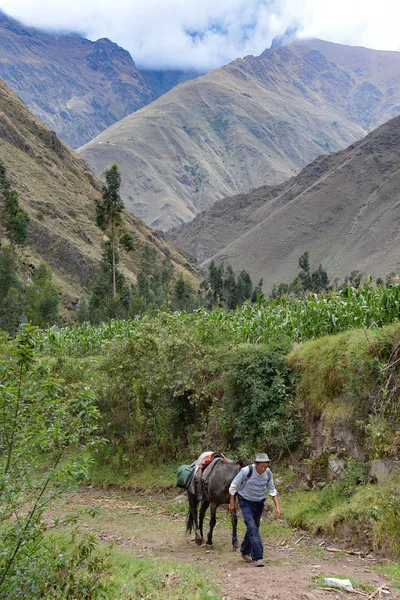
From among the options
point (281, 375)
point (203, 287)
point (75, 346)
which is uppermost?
point (203, 287)

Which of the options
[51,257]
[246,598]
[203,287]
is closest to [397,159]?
[203,287]

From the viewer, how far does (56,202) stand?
92562mm

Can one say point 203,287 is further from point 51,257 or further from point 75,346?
point 75,346

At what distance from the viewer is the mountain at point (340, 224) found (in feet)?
450

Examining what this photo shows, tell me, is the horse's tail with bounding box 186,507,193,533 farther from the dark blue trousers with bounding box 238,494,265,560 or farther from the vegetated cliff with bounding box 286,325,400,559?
the vegetated cliff with bounding box 286,325,400,559

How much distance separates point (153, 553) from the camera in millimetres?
8633

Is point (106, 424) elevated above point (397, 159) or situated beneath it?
situated beneath

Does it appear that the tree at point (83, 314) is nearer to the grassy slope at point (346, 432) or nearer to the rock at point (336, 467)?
the grassy slope at point (346, 432)

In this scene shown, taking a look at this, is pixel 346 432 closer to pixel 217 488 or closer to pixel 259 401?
pixel 259 401

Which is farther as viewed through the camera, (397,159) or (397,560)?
(397,159)

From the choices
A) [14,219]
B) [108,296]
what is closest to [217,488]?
[108,296]

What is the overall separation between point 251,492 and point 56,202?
91.4m

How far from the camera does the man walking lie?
25.8 feet

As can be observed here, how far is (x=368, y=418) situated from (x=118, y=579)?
17.9 feet
